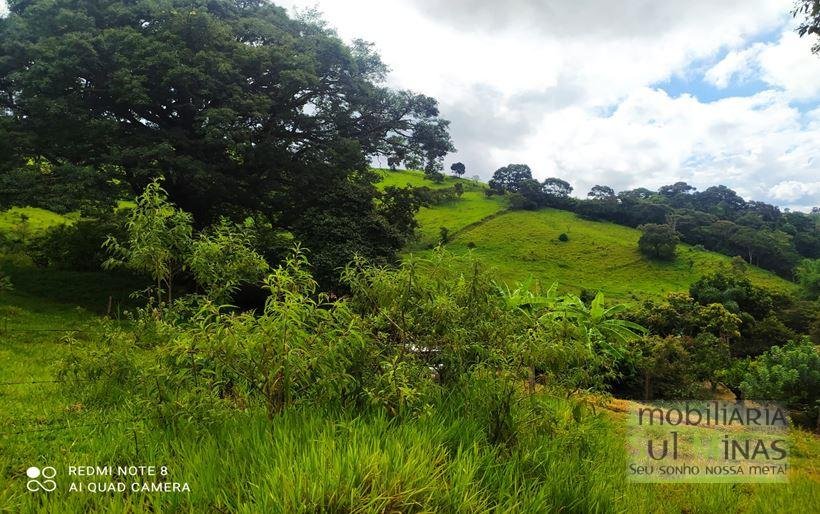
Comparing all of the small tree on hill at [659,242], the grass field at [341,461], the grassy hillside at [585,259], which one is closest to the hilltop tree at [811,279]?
the grassy hillside at [585,259]

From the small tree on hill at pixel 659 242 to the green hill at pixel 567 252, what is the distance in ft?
4.00

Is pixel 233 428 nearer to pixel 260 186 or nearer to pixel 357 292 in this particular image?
pixel 357 292

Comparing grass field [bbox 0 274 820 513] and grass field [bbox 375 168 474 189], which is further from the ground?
grass field [bbox 375 168 474 189]

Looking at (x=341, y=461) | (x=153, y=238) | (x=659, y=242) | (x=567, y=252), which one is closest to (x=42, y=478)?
(x=341, y=461)

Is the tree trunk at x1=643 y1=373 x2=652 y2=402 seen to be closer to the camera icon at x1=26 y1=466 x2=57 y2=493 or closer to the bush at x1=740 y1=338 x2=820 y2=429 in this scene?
the bush at x1=740 y1=338 x2=820 y2=429

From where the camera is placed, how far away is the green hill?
4919cm

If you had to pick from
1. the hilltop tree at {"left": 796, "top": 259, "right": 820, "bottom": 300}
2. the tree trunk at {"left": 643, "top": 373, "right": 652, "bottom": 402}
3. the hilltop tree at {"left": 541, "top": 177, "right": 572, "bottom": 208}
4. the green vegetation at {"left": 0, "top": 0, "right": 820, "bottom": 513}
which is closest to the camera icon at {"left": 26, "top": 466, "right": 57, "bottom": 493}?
Result: the green vegetation at {"left": 0, "top": 0, "right": 820, "bottom": 513}

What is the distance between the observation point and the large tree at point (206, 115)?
16641 millimetres

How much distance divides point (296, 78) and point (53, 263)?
1437cm

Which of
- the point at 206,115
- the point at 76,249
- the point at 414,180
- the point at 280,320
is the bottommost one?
the point at 76,249

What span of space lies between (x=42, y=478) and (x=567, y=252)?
5708 centimetres

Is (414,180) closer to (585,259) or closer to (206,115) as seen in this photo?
(585,259)

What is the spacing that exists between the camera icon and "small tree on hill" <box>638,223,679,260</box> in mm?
59990

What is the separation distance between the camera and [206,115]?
17.5 metres
